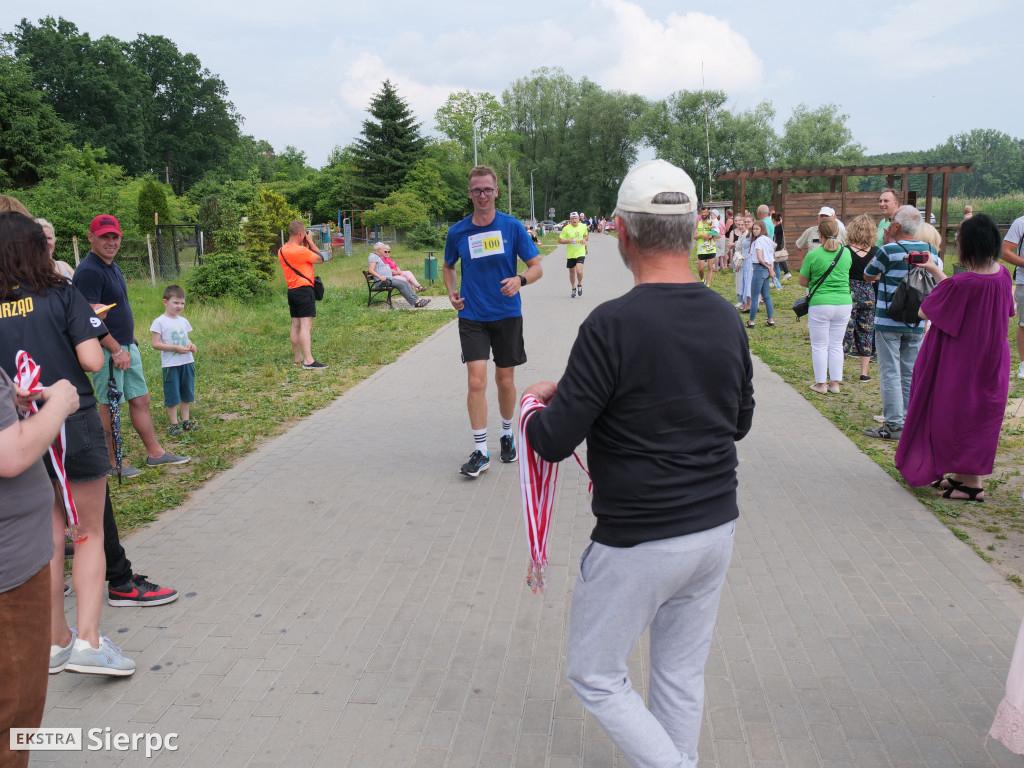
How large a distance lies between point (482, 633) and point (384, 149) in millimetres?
56380

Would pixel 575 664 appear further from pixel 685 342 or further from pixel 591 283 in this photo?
pixel 591 283

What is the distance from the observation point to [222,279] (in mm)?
18234

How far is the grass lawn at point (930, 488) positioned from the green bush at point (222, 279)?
11.6m

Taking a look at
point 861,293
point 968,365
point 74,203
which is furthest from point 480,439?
point 74,203

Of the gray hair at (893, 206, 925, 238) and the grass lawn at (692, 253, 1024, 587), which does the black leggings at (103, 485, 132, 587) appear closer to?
the grass lawn at (692, 253, 1024, 587)

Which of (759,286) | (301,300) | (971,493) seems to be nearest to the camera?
(971,493)

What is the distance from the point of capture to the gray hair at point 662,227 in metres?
2.14

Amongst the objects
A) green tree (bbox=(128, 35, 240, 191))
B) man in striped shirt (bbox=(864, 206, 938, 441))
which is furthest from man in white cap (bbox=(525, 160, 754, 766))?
green tree (bbox=(128, 35, 240, 191))

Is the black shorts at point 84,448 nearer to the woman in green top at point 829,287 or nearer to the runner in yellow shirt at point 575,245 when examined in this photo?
the woman in green top at point 829,287

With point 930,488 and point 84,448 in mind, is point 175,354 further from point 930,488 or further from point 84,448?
point 930,488

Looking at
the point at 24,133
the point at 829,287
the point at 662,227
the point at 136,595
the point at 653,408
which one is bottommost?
the point at 136,595

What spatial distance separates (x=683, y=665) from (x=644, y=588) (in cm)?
35

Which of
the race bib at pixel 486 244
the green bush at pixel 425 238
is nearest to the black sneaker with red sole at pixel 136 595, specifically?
the race bib at pixel 486 244

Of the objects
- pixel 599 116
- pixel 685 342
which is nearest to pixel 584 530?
pixel 685 342
